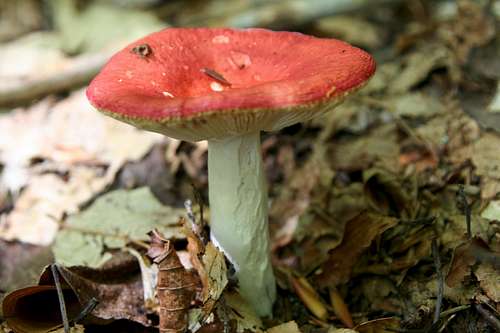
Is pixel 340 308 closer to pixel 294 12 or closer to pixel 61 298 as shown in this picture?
pixel 61 298

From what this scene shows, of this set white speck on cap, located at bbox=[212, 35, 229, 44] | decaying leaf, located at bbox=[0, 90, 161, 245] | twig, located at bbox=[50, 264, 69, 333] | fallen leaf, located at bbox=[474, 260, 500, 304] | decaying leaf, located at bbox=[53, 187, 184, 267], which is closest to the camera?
twig, located at bbox=[50, 264, 69, 333]

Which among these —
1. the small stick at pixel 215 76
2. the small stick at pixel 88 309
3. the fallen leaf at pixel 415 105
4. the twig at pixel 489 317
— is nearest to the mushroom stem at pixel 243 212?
the small stick at pixel 215 76

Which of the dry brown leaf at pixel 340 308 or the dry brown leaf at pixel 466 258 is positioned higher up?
the dry brown leaf at pixel 466 258

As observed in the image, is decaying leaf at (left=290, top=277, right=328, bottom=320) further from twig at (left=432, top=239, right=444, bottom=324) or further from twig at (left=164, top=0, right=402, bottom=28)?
twig at (left=164, top=0, right=402, bottom=28)

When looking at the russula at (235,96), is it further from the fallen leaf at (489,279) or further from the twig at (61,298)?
the fallen leaf at (489,279)

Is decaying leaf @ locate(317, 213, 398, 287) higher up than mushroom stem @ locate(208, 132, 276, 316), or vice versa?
mushroom stem @ locate(208, 132, 276, 316)

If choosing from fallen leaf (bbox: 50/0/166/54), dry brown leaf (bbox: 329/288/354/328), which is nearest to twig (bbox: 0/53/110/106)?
fallen leaf (bbox: 50/0/166/54)

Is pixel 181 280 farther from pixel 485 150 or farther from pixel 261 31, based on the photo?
pixel 485 150
